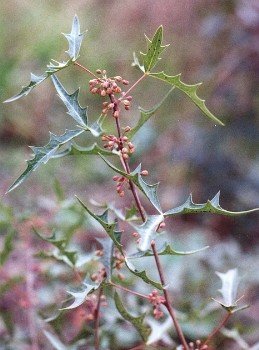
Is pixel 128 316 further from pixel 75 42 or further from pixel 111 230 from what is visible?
pixel 75 42

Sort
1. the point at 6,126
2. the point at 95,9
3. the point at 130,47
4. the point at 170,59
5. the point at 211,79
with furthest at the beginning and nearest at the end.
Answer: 1. the point at 95,9
2. the point at 130,47
3. the point at 170,59
4. the point at 6,126
5. the point at 211,79

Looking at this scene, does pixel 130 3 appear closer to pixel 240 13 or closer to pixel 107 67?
pixel 107 67

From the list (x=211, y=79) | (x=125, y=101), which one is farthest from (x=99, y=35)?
(x=125, y=101)

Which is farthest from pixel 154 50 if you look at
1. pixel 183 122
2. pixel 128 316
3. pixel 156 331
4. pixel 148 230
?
pixel 183 122

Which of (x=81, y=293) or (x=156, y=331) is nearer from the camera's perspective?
(x=81, y=293)

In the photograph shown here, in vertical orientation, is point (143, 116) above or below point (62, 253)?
above

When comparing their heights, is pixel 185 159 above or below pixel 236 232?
above

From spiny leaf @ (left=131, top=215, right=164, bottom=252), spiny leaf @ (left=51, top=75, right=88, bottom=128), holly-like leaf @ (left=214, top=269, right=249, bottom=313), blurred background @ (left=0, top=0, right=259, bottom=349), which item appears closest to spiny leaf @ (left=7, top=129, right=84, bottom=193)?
spiny leaf @ (left=51, top=75, right=88, bottom=128)

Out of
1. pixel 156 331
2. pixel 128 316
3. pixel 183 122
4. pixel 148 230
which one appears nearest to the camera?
pixel 148 230
